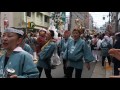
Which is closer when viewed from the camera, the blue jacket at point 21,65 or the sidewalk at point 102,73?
the blue jacket at point 21,65

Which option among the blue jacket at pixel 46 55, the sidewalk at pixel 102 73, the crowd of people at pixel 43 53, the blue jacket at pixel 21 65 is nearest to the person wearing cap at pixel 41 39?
the crowd of people at pixel 43 53

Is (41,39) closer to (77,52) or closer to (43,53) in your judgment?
(43,53)

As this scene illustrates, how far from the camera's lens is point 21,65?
141 inches

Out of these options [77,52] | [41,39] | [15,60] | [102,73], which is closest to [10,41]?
[15,60]

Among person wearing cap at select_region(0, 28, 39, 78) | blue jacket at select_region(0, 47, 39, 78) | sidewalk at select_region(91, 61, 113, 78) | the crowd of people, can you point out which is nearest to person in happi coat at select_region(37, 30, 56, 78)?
the crowd of people

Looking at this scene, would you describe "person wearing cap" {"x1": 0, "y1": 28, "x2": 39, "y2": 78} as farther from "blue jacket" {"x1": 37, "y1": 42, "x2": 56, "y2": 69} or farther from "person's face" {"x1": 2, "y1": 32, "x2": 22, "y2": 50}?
"blue jacket" {"x1": 37, "y1": 42, "x2": 56, "y2": 69}

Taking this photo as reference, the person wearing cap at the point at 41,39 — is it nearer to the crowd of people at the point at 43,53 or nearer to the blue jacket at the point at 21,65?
the crowd of people at the point at 43,53

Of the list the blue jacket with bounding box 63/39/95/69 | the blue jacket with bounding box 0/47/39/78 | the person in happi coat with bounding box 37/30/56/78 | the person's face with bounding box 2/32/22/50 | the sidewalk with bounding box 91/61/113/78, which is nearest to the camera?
the blue jacket with bounding box 0/47/39/78

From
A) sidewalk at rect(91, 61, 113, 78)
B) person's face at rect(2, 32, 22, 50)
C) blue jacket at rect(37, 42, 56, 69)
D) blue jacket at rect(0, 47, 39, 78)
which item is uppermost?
person's face at rect(2, 32, 22, 50)

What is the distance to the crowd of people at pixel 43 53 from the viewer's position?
355cm

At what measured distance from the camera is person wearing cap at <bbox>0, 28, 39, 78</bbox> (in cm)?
354
